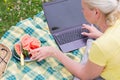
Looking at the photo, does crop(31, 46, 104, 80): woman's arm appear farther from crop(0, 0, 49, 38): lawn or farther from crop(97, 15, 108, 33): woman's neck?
crop(0, 0, 49, 38): lawn

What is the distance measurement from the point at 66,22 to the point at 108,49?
1.05 meters

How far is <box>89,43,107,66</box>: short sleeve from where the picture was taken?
7.35 ft

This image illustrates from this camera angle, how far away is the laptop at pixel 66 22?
3070 mm

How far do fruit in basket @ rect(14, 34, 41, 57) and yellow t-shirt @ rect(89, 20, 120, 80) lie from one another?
0.62m

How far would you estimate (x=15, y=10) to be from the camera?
4.01m

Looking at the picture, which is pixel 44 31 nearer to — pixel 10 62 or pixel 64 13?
pixel 64 13

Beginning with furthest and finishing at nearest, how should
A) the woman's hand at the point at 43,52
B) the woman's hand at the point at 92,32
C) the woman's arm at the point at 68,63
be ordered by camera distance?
the woman's hand at the point at 92,32
the woman's hand at the point at 43,52
the woman's arm at the point at 68,63

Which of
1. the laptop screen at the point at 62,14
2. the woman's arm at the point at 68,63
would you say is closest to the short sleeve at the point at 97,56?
the woman's arm at the point at 68,63

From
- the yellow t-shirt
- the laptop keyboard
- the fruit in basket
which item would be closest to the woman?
the yellow t-shirt

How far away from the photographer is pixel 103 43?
7.29ft

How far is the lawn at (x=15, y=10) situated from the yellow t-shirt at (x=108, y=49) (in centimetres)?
169

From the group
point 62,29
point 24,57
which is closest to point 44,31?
point 62,29

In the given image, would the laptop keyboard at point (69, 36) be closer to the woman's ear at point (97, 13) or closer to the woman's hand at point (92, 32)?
the woman's hand at point (92, 32)

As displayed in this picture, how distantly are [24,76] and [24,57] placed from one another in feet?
0.53
